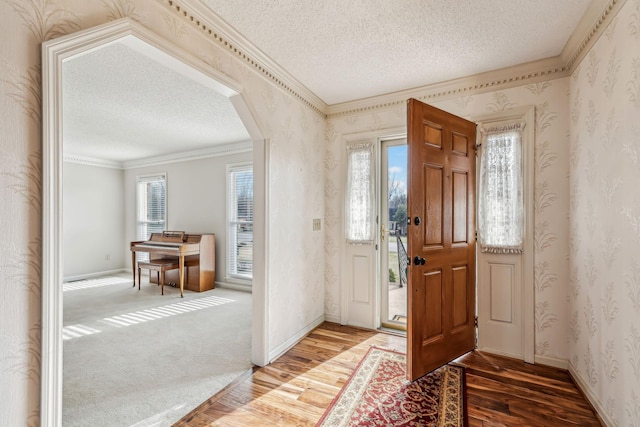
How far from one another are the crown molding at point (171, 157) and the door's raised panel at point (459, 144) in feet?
11.4

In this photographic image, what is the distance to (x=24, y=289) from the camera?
3.61 ft

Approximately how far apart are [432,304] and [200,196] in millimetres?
4684

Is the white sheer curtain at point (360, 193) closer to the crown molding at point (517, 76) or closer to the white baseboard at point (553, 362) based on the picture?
the crown molding at point (517, 76)

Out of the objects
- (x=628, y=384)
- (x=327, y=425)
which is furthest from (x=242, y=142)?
(x=628, y=384)

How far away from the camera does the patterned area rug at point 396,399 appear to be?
5.80ft

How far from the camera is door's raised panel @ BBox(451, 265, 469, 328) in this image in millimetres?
2486

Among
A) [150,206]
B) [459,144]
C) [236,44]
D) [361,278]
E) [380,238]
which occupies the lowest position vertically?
[361,278]

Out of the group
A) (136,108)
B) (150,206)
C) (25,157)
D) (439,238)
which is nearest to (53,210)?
(25,157)

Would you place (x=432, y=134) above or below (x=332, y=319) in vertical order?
above

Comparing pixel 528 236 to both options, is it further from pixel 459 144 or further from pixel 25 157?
pixel 25 157

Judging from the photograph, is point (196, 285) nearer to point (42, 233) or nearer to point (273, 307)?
point (273, 307)

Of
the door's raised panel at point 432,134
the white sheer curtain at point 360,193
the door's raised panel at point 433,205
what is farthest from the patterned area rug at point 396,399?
the door's raised panel at point 432,134

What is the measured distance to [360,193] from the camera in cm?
324

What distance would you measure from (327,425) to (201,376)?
1.12 m
